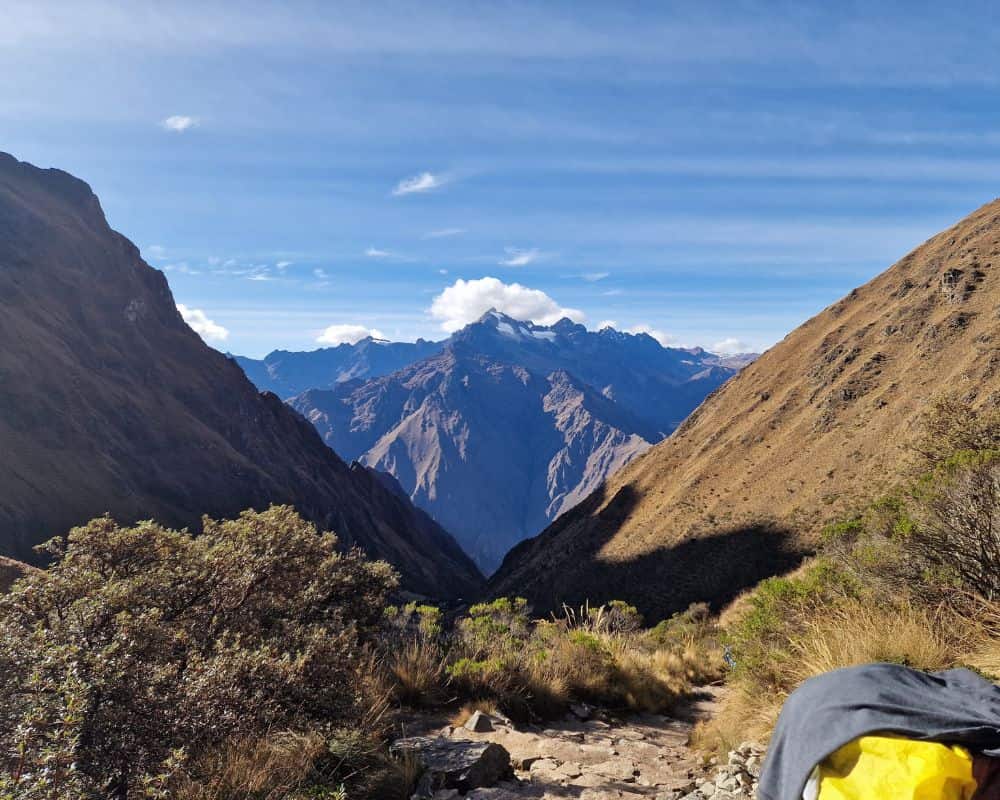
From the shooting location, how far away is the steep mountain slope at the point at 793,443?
50.8m

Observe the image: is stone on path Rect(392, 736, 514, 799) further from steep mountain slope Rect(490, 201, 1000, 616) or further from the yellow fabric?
steep mountain slope Rect(490, 201, 1000, 616)

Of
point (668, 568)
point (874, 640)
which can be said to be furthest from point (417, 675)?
point (668, 568)

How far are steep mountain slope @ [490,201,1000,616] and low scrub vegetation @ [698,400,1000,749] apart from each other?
37.8m

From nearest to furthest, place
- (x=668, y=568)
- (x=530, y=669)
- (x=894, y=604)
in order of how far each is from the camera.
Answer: (x=894, y=604)
(x=530, y=669)
(x=668, y=568)

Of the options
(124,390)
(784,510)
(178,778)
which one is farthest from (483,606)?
(124,390)

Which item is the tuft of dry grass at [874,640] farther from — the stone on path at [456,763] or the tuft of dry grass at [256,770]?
the tuft of dry grass at [256,770]

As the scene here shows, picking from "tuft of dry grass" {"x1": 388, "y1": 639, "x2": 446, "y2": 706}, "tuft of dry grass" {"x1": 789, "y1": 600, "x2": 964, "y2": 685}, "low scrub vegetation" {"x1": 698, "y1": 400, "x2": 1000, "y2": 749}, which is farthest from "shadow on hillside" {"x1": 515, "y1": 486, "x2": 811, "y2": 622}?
"tuft of dry grass" {"x1": 388, "y1": 639, "x2": 446, "y2": 706}

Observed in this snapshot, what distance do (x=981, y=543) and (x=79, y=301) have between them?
127561 millimetres

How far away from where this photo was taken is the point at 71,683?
13.4ft

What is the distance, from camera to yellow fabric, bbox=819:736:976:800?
90.0 inches

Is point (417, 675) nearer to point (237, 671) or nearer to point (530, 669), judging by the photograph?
point (530, 669)

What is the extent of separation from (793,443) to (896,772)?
6858cm

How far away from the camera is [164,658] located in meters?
5.51

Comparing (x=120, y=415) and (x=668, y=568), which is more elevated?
(x=120, y=415)
